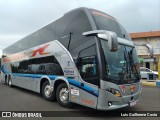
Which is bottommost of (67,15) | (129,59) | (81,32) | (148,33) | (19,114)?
(19,114)

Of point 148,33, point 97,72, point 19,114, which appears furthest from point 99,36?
point 148,33

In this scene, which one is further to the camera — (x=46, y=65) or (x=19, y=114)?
(x=46, y=65)

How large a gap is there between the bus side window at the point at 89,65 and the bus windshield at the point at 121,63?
368 mm

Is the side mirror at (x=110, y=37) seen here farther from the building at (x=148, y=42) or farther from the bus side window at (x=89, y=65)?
the building at (x=148, y=42)

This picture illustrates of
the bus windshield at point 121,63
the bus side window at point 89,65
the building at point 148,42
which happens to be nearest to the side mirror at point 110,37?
the bus windshield at point 121,63

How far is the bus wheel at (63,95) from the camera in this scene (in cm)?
749

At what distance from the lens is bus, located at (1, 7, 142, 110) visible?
19.6 ft

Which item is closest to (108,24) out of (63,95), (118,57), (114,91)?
(118,57)

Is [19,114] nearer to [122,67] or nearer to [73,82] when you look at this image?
[73,82]

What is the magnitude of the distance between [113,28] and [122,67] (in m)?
1.63

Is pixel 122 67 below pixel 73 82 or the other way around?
the other way around

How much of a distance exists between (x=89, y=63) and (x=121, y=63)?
3.52ft

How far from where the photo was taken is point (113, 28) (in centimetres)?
719

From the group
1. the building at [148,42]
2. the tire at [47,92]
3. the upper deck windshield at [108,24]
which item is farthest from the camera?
the building at [148,42]
